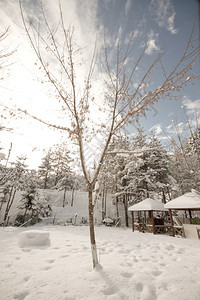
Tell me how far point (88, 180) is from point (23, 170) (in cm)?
2450

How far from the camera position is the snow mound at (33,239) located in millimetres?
6237

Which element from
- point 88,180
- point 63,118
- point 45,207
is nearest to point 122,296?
point 88,180

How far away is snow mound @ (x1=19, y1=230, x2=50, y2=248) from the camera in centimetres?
624

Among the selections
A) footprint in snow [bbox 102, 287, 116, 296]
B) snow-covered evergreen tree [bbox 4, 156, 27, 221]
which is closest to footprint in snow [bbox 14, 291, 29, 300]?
footprint in snow [bbox 102, 287, 116, 296]

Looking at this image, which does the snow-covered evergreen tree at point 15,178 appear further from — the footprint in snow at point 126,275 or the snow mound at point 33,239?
the footprint in snow at point 126,275

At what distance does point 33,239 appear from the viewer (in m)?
6.36

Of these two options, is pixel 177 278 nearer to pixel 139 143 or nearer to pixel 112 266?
pixel 112 266

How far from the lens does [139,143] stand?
23.4 m

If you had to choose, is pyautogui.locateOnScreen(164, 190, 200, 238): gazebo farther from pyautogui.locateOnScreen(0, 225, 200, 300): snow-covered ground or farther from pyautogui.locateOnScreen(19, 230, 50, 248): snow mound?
pyautogui.locateOnScreen(19, 230, 50, 248): snow mound

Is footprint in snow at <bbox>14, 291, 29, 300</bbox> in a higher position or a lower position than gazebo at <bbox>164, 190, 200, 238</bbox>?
lower

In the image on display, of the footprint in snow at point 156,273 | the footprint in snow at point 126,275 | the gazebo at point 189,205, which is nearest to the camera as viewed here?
the footprint in snow at point 126,275

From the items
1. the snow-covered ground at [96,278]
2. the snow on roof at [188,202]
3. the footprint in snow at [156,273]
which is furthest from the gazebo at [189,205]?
the footprint in snow at [156,273]

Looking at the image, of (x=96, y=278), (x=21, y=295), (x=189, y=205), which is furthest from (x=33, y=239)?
(x=189, y=205)

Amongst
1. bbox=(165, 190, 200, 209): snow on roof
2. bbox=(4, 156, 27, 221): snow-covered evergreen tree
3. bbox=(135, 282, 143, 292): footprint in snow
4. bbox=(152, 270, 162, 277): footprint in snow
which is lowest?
bbox=(152, 270, 162, 277): footprint in snow
